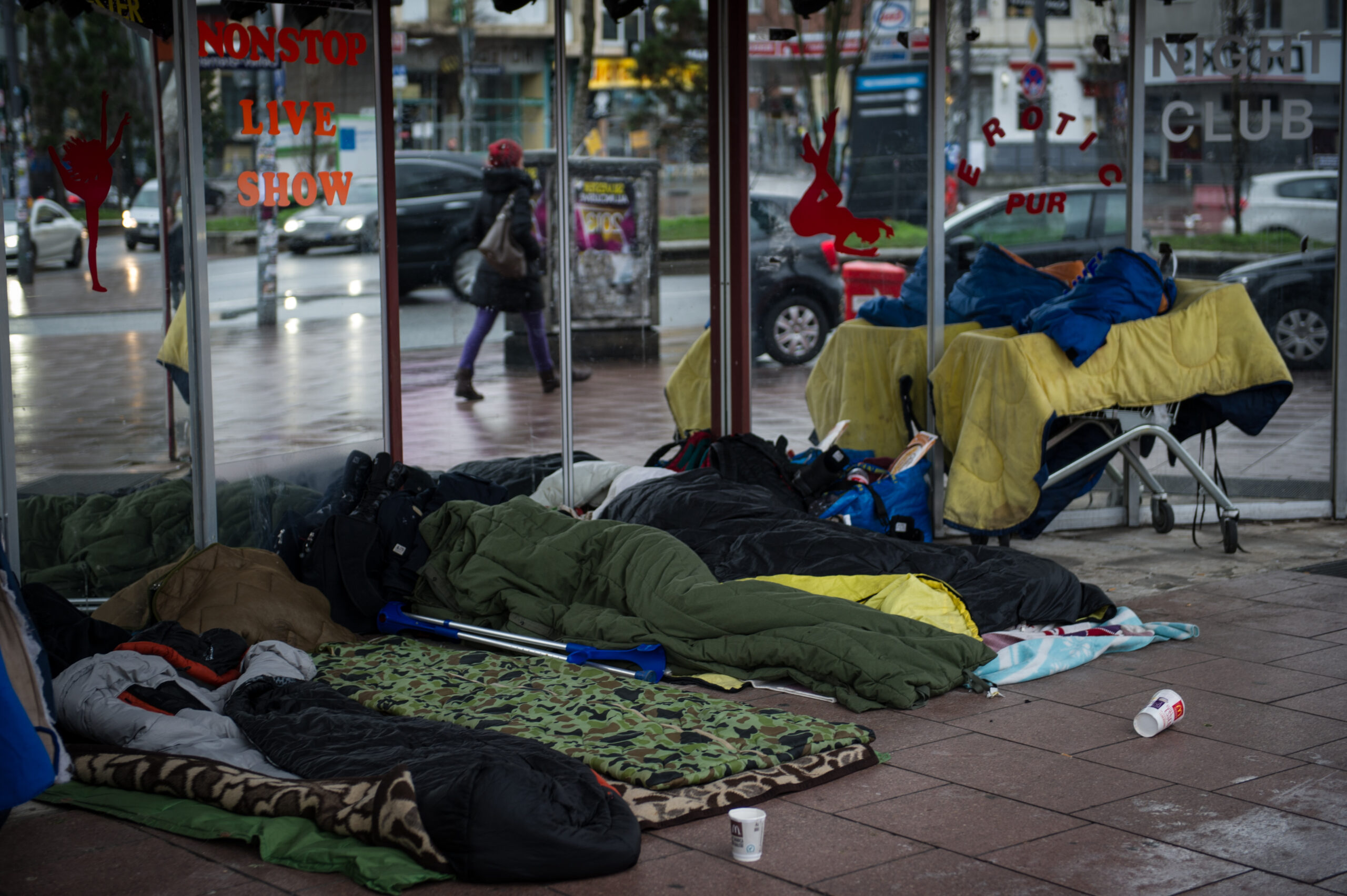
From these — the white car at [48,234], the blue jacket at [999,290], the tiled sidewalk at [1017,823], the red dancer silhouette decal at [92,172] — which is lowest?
the tiled sidewalk at [1017,823]

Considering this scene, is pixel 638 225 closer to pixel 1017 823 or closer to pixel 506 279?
pixel 506 279

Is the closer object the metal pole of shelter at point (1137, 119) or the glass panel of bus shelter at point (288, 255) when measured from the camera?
the glass panel of bus shelter at point (288, 255)

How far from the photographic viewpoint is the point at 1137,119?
24.2 ft

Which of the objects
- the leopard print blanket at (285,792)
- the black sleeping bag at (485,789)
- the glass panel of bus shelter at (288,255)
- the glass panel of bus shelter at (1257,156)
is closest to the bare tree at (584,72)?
the glass panel of bus shelter at (288,255)

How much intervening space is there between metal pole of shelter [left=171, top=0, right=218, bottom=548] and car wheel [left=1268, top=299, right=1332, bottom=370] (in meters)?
5.42

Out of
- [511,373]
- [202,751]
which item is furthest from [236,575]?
[511,373]

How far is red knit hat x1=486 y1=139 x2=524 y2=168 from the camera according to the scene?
22.2 ft

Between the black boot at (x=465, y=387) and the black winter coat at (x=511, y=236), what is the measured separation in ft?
1.11

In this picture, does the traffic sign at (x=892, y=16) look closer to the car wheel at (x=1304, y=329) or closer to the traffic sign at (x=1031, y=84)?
the traffic sign at (x=1031, y=84)

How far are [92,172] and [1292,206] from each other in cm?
588

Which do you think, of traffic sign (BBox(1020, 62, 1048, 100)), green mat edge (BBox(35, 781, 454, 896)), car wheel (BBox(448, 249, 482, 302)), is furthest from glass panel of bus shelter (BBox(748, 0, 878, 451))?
green mat edge (BBox(35, 781, 454, 896))

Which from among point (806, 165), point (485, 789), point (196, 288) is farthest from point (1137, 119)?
point (485, 789)

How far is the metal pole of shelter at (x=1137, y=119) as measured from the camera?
7.38 metres

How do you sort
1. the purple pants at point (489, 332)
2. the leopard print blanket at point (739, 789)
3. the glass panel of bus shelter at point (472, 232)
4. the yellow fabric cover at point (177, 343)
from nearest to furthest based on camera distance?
the leopard print blanket at point (739, 789), the yellow fabric cover at point (177, 343), the glass panel of bus shelter at point (472, 232), the purple pants at point (489, 332)
